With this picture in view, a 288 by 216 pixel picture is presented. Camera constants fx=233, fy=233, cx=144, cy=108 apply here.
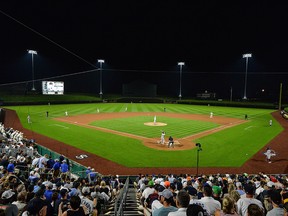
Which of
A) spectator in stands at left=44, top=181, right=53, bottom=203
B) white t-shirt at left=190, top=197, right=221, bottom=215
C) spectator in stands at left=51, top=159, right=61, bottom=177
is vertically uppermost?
white t-shirt at left=190, top=197, right=221, bottom=215

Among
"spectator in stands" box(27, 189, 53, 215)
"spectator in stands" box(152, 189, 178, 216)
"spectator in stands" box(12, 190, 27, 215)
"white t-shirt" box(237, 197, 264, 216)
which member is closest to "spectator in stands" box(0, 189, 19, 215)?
"spectator in stands" box(12, 190, 27, 215)

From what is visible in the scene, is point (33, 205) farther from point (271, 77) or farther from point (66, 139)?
point (271, 77)

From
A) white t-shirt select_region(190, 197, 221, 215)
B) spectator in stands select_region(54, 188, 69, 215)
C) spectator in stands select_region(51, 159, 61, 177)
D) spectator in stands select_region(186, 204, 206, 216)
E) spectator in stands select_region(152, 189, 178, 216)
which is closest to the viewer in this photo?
spectator in stands select_region(186, 204, 206, 216)

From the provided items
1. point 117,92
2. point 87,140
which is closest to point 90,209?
point 87,140

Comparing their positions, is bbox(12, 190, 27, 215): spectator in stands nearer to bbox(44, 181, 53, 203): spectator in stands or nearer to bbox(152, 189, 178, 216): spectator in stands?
bbox(44, 181, 53, 203): spectator in stands

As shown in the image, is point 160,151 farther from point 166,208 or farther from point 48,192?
point 166,208

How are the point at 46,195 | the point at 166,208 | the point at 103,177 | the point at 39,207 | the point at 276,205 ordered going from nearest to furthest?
the point at 166,208 → the point at 276,205 → the point at 39,207 → the point at 46,195 → the point at 103,177

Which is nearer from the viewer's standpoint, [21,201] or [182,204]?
[182,204]

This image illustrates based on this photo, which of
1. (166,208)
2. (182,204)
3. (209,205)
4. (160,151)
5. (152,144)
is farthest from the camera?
(152,144)

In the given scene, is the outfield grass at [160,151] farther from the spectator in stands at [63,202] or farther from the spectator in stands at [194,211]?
the spectator in stands at [194,211]

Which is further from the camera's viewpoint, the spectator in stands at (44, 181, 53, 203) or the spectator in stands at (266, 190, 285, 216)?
the spectator in stands at (44, 181, 53, 203)

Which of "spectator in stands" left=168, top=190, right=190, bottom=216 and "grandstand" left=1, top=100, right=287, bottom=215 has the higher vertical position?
"spectator in stands" left=168, top=190, right=190, bottom=216

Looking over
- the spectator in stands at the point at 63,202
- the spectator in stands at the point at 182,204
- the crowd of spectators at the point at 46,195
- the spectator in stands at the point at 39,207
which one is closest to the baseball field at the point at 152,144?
the crowd of spectators at the point at 46,195

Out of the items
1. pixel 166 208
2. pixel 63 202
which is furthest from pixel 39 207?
pixel 166 208
